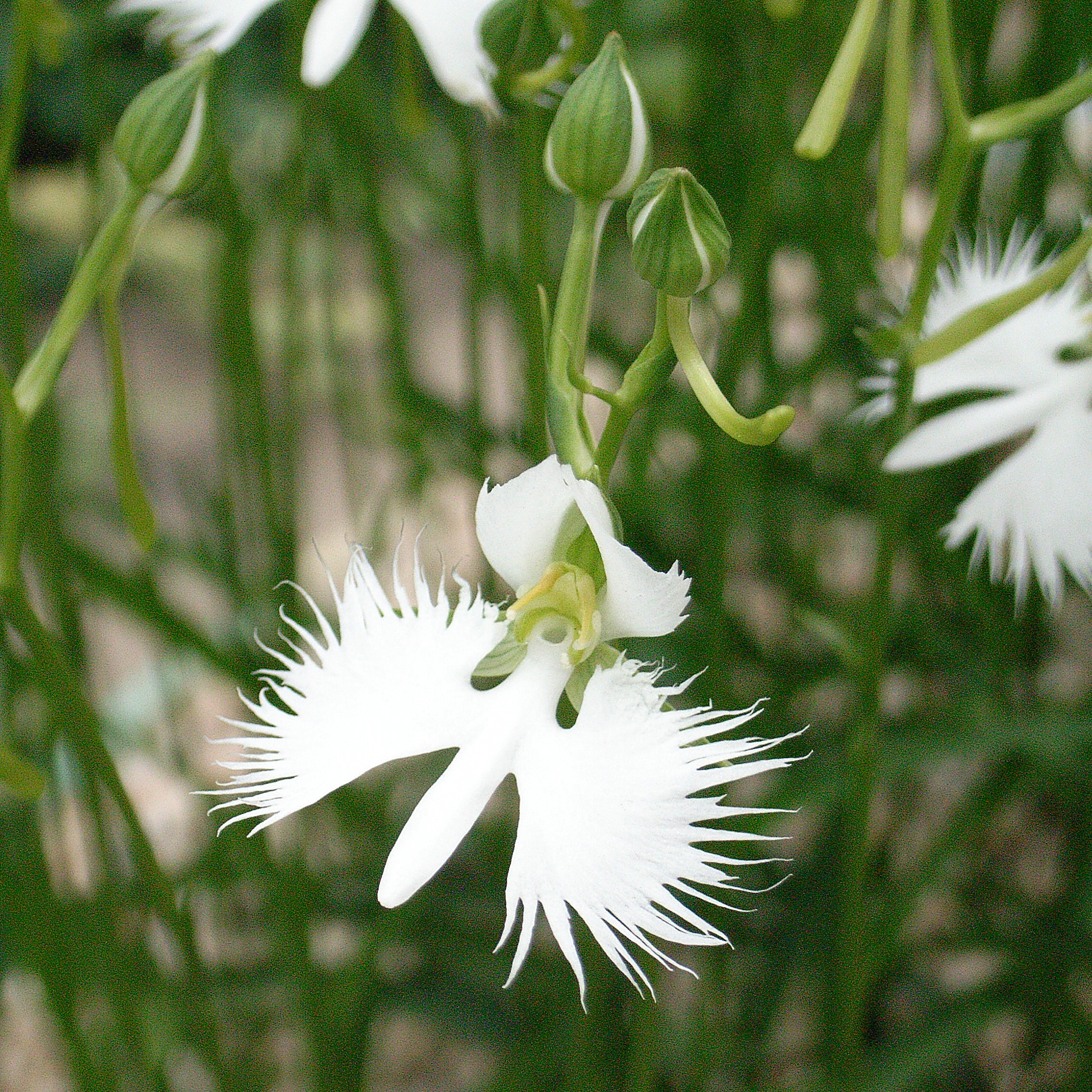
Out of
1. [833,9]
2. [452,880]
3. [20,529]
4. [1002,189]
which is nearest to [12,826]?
[452,880]

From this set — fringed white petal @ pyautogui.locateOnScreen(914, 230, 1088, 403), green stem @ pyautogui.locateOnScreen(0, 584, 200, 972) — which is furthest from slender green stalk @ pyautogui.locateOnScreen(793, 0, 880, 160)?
green stem @ pyautogui.locateOnScreen(0, 584, 200, 972)

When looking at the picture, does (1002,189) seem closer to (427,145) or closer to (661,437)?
(661,437)

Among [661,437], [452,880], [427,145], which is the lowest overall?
[452,880]

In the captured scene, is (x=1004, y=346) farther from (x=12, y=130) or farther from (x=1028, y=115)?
(x=12, y=130)

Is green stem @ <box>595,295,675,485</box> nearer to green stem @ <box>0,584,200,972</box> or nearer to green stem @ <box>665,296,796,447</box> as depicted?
green stem @ <box>665,296,796,447</box>

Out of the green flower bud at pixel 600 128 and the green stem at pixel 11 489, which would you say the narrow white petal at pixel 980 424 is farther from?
the green stem at pixel 11 489

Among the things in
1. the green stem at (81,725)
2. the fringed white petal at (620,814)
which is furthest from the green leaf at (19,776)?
the fringed white petal at (620,814)
